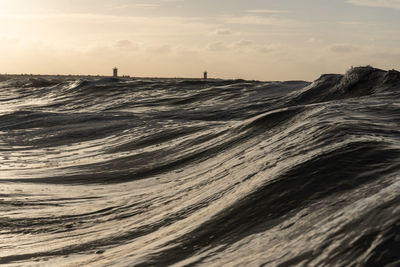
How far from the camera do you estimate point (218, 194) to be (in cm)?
458

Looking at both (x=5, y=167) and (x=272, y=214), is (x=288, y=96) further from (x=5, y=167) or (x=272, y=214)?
(x=272, y=214)

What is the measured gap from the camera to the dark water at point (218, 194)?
2877 millimetres

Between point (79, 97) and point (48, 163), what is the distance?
1233 centimetres

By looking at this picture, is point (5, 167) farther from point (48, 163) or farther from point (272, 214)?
point (272, 214)

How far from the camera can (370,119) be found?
5.71 m

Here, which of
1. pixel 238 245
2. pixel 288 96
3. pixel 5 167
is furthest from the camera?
pixel 288 96

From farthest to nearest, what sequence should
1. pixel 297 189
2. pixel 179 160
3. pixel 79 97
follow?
pixel 79 97
pixel 179 160
pixel 297 189

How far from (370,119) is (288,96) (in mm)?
7375

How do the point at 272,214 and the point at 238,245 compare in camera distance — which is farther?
the point at 272,214

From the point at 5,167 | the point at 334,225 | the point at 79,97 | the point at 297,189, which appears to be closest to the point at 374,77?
the point at 5,167

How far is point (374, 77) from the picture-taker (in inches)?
464

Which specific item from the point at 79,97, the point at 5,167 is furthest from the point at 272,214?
the point at 79,97

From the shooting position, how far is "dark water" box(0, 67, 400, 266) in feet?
9.44

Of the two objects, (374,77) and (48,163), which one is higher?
(374,77)
